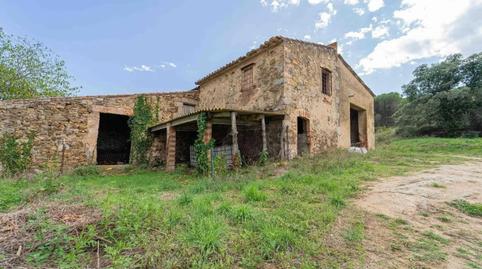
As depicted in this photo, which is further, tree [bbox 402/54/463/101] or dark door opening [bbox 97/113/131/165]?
tree [bbox 402/54/463/101]

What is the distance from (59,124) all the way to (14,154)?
1650 mm

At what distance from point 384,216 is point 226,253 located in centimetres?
266

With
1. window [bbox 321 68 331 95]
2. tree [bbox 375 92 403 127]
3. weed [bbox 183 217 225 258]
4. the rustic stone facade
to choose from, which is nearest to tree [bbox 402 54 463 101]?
tree [bbox 375 92 403 127]

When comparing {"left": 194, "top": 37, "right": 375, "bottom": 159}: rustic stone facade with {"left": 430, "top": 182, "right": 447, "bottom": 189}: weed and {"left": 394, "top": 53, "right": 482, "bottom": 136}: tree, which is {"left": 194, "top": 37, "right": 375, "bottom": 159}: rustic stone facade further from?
{"left": 394, "top": 53, "right": 482, "bottom": 136}: tree

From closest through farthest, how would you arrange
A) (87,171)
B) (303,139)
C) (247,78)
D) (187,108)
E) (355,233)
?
1. (355,233)
2. (87,171)
3. (303,139)
4. (247,78)
5. (187,108)

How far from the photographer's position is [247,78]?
11.1 metres

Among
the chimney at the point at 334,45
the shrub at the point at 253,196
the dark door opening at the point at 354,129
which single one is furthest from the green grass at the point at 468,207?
the dark door opening at the point at 354,129

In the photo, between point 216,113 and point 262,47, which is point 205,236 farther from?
point 262,47

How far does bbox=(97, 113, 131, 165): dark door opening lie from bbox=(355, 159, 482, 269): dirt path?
522 inches

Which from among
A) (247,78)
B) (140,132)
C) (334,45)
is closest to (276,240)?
(247,78)

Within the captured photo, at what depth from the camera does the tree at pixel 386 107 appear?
32.1 metres

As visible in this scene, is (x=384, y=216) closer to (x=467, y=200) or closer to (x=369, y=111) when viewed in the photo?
(x=467, y=200)

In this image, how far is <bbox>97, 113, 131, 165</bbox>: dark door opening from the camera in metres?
14.4

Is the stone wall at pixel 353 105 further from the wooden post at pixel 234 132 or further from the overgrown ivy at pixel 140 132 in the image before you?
the overgrown ivy at pixel 140 132
